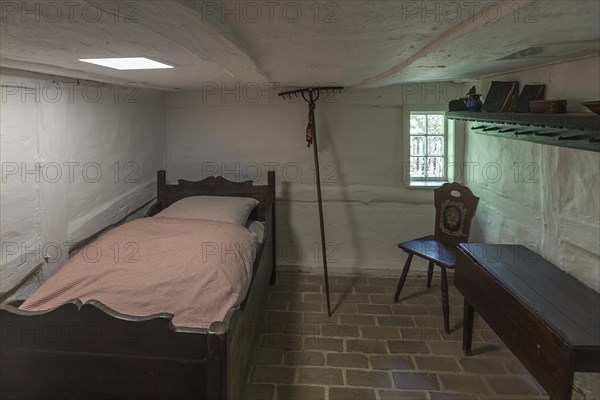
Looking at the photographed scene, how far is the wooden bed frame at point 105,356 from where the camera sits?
1429 mm

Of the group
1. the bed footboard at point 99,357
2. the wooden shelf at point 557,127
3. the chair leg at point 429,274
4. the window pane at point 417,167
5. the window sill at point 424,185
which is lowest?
the chair leg at point 429,274

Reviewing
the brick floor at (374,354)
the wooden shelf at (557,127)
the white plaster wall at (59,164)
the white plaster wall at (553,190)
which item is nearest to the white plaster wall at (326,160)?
the brick floor at (374,354)

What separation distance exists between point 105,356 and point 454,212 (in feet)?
9.29

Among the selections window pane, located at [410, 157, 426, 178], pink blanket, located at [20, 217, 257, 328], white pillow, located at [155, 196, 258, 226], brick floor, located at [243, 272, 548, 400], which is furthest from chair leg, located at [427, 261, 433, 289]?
pink blanket, located at [20, 217, 257, 328]

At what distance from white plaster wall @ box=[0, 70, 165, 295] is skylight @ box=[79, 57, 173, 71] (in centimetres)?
53

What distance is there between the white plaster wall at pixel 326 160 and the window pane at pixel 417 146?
16 cm

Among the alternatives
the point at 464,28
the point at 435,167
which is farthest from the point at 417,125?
the point at 464,28

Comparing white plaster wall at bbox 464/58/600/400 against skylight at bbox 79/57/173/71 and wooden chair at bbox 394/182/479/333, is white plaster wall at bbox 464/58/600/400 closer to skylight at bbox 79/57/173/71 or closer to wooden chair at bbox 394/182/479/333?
wooden chair at bbox 394/182/479/333

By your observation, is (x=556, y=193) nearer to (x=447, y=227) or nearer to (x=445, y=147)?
(x=447, y=227)

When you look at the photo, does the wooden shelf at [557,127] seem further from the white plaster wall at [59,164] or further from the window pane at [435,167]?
the white plaster wall at [59,164]

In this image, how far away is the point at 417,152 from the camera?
13.5 feet

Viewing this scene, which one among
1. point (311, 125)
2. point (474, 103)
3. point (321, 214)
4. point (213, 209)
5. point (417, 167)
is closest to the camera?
point (474, 103)

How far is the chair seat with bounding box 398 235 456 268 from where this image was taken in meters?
3.05

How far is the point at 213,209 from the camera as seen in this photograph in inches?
125
